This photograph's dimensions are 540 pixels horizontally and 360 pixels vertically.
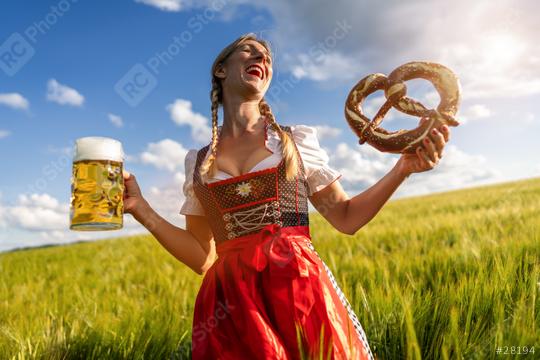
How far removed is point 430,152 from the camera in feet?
4.94

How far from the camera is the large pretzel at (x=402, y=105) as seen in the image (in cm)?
153

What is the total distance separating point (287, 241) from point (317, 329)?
0.32 metres

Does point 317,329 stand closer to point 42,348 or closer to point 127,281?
point 42,348

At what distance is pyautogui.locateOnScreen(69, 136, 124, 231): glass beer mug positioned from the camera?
4.95ft

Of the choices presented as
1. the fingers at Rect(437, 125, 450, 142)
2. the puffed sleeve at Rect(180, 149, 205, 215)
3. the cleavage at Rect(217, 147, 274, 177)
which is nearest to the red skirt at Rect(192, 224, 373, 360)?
the cleavage at Rect(217, 147, 274, 177)

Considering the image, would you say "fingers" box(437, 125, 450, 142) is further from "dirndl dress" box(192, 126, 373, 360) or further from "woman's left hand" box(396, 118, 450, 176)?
"dirndl dress" box(192, 126, 373, 360)

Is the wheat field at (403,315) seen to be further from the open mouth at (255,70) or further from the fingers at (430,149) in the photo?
the open mouth at (255,70)

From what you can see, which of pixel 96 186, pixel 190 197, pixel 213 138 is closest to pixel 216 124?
pixel 213 138

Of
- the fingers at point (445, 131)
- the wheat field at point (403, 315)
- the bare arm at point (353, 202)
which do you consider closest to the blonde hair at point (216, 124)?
the bare arm at point (353, 202)

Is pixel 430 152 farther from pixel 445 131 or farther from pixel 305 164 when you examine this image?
pixel 305 164

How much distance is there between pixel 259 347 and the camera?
129 centimetres

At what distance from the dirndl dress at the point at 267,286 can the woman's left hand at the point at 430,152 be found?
0.44m

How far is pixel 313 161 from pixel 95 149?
2.87 feet

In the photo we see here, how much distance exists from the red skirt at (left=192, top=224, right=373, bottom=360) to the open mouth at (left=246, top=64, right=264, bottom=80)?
2.37 ft
